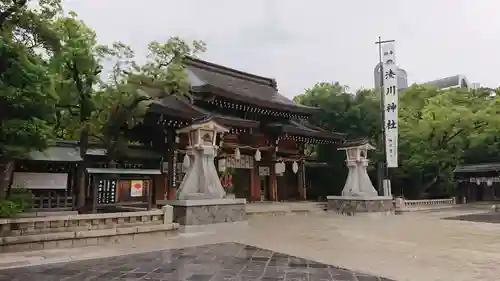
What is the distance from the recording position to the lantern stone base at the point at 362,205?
1769cm

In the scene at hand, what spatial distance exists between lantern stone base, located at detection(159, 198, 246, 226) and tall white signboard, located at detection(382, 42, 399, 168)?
10.9 metres

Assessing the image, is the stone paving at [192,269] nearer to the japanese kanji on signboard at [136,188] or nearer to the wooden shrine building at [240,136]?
the japanese kanji on signboard at [136,188]

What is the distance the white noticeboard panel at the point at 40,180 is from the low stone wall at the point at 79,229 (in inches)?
149

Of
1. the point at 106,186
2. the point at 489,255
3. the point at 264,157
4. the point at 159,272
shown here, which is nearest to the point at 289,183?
the point at 264,157

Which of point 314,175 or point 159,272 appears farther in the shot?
point 314,175

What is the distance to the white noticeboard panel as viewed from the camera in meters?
11.6

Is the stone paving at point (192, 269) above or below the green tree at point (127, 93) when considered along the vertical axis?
→ below

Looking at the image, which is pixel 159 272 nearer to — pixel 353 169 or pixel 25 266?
pixel 25 266

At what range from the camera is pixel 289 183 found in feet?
73.7

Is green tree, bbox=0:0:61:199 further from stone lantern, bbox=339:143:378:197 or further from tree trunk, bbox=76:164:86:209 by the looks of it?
stone lantern, bbox=339:143:378:197

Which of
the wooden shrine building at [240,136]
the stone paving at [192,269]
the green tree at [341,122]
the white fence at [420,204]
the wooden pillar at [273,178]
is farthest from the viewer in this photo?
the green tree at [341,122]

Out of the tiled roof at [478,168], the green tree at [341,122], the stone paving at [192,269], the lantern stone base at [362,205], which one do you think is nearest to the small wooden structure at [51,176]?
the stone paving at [192,269]

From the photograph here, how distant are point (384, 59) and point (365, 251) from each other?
578 inches

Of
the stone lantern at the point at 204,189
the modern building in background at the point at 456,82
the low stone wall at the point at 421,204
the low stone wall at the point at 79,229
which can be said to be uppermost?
the modern building in background at the point at 456,82
